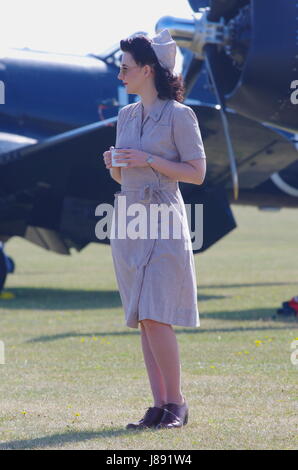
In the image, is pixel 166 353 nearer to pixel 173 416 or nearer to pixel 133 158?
pixel 173 416

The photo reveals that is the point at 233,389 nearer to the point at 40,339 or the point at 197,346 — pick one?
the point at 197,346

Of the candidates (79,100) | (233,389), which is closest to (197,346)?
(233,389)

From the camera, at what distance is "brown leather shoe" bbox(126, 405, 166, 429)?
13.1 ft

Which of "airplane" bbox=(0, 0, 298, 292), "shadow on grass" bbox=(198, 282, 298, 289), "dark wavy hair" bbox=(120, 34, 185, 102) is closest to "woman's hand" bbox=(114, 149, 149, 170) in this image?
"dark wavy hair" bbox=(120, 34, 185, 102)

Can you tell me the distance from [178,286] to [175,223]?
28cm

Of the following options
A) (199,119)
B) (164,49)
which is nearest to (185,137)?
(164,49)

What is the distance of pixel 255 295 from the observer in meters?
11.7

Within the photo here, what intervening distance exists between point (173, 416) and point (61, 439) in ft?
1.71

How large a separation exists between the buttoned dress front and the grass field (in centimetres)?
55

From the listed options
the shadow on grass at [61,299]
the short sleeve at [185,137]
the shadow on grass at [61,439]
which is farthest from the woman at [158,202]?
the shadow on grass at [61,299]

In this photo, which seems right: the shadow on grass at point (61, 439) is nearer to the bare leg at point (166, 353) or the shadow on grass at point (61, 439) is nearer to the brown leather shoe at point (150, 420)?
the brown leather shoe at point (150, 420)

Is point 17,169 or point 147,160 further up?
point 147,160

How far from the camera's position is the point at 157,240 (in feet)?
13.1

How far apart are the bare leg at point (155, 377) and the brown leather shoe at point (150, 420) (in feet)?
0.14
